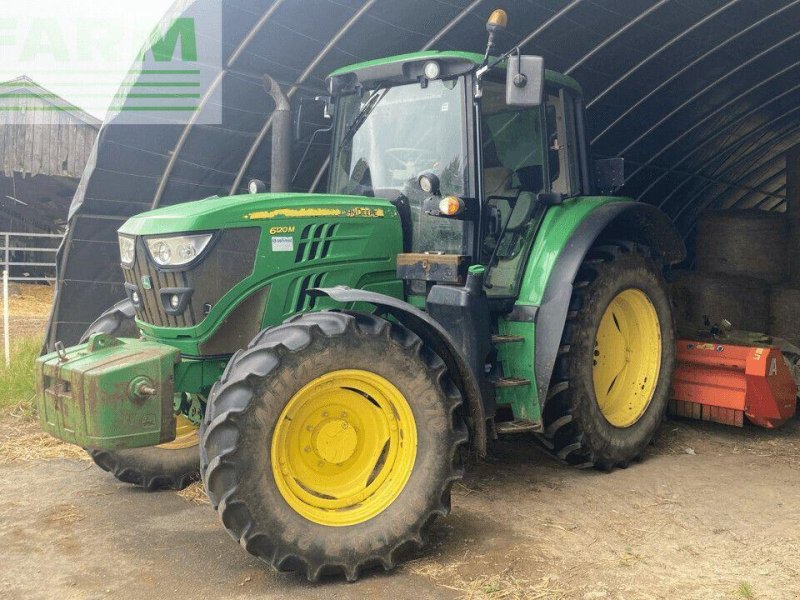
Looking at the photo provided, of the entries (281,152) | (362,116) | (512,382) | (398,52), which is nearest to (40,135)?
(398,52)

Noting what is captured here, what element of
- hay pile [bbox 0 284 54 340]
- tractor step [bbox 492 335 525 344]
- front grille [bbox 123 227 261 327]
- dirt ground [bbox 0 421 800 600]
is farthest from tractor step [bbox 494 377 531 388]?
hay pile [bbox 0 284 54 340]

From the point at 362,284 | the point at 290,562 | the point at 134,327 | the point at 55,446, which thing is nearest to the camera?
the point at 290,562

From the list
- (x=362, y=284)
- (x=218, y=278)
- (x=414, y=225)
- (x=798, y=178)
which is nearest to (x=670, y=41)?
(x=798, y=178)

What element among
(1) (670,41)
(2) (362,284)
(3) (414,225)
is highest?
(1) (670,41)

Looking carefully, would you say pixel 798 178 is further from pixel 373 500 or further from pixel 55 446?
pixel 55 446

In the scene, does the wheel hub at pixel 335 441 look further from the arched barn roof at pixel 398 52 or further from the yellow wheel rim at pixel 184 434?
the arched barn roof at pixel 398 52

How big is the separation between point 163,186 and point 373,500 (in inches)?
185

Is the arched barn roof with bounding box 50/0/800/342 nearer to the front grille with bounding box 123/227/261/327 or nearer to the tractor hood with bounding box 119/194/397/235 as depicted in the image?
the tractor hood with bounding box 119/194/397/235

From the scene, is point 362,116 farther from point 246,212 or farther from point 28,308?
point 28,308

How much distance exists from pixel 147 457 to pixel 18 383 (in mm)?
2950

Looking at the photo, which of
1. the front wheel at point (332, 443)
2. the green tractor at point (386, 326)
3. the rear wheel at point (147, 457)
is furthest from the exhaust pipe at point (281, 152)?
the front wheel at point (332, 443)

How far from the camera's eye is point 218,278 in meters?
4.03

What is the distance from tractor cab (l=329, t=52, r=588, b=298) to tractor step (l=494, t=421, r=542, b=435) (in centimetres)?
74

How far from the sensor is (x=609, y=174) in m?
5.66
